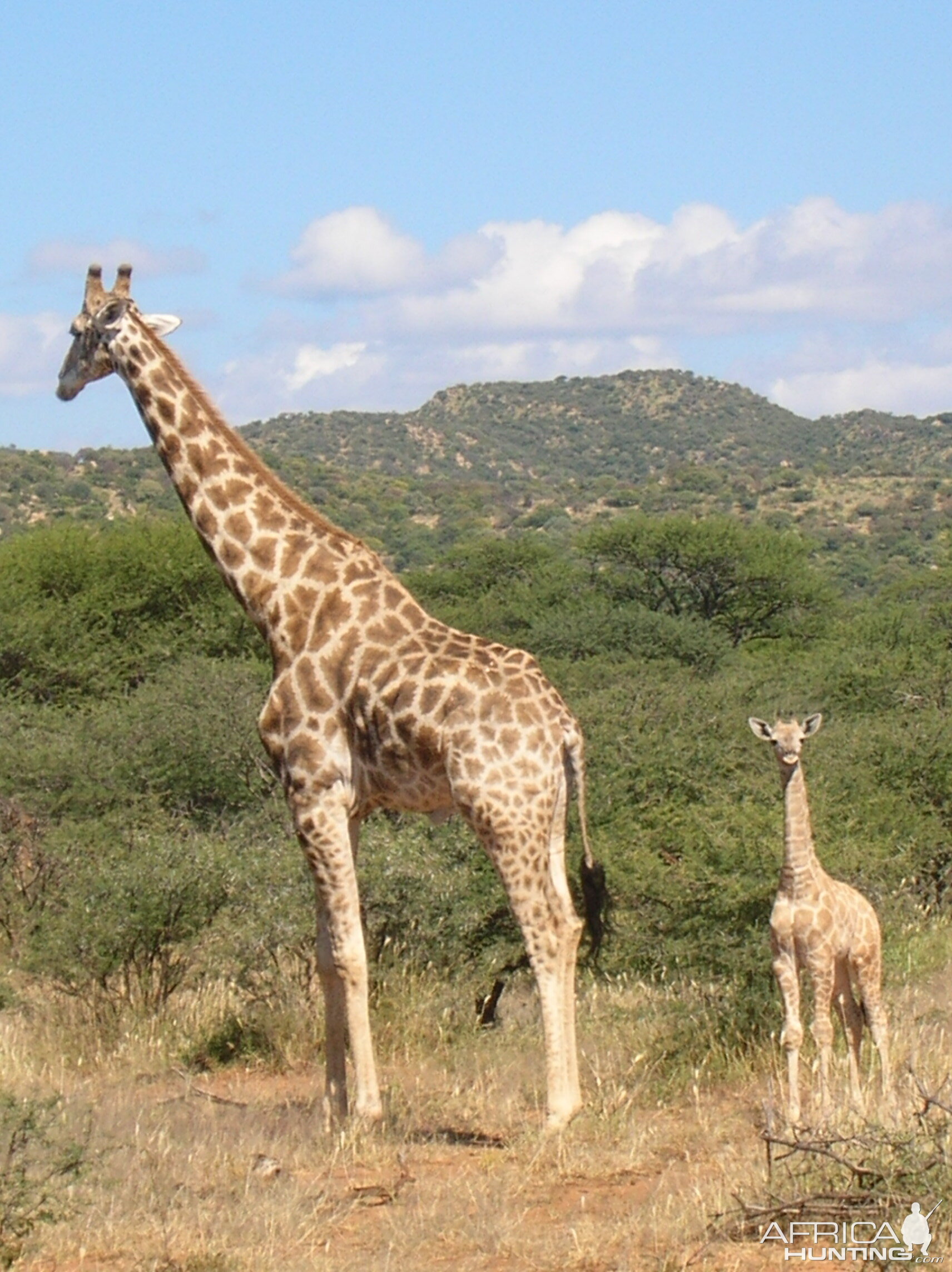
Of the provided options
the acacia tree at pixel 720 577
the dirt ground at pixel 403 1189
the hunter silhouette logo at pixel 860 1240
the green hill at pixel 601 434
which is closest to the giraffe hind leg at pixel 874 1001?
the dirt ground at pixel 403 1189

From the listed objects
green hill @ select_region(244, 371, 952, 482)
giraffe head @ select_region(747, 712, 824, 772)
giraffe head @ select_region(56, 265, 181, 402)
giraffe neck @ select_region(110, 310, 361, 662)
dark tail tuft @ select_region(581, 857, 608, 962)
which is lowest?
dark tail tuft @ select_region(581, 857, 608, 962)

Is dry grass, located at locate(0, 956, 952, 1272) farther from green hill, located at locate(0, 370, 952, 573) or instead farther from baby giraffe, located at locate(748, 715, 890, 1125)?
green hill, located at locate(0, 370, 952, 573)

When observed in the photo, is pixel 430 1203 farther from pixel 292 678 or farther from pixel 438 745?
pixel 292 678

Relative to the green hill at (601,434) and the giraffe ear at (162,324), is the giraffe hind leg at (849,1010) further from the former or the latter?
the green hill at (601,434)

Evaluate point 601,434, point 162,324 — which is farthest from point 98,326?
point 601,434

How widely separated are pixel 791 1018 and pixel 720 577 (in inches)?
853

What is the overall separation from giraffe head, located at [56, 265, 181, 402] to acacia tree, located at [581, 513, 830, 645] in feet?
63.6

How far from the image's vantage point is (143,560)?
→ 22.6 meters

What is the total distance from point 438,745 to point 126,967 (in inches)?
118

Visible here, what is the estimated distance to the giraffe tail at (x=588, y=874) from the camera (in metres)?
7.02

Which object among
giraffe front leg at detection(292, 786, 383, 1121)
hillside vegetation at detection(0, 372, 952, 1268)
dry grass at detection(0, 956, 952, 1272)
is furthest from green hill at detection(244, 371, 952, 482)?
giraffe front leg at detection(292, 786, 383, 1121)

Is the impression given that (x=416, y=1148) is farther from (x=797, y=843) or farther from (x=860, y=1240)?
(x=860, y=1240)

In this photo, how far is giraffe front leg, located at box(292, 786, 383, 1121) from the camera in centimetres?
709

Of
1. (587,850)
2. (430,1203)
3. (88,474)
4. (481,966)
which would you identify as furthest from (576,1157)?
(88,474)
